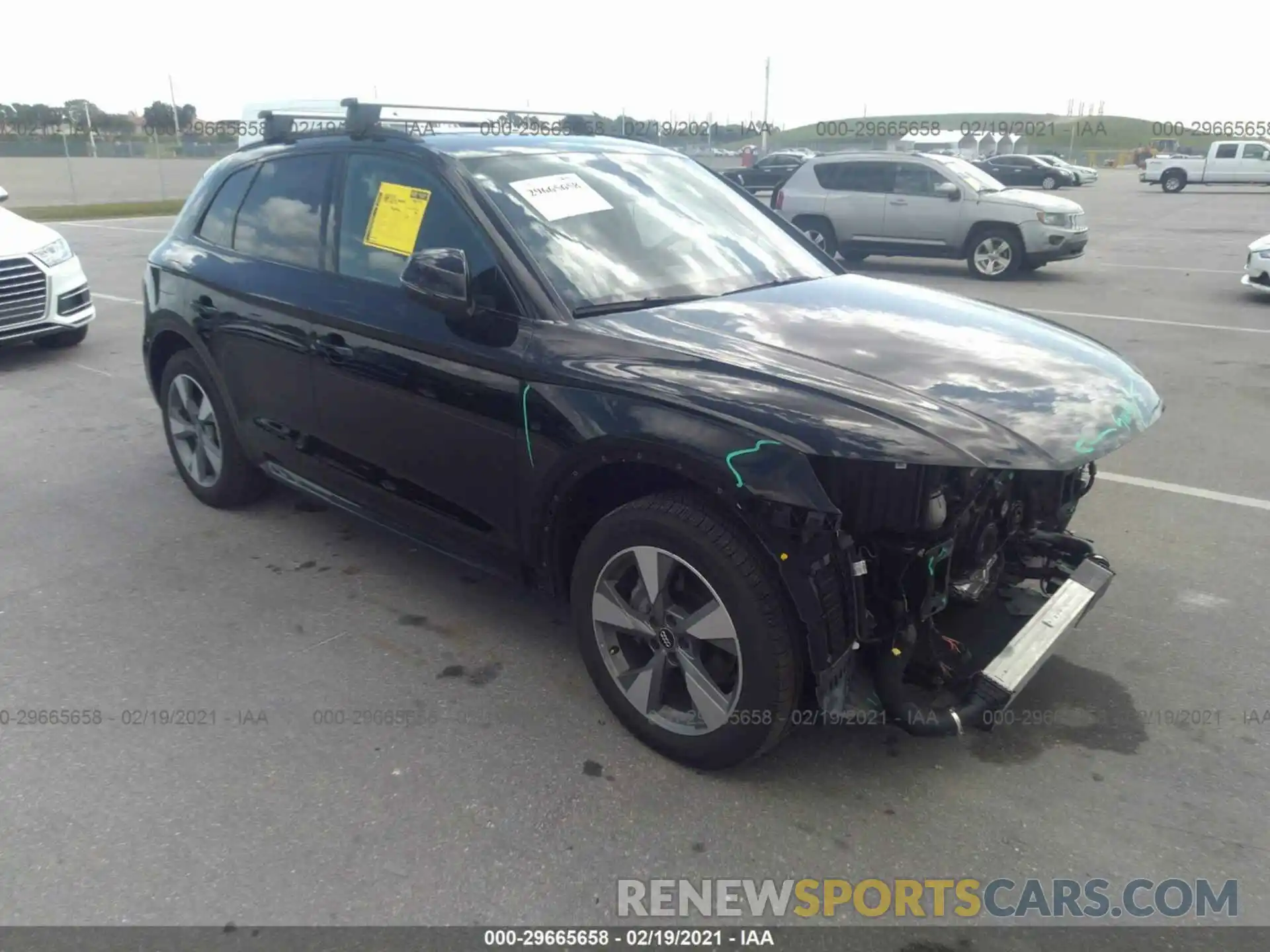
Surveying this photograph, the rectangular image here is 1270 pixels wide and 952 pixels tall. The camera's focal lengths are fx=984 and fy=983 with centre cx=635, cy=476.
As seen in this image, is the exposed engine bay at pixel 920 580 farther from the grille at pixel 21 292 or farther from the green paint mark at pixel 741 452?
the grille at pixel 21 292

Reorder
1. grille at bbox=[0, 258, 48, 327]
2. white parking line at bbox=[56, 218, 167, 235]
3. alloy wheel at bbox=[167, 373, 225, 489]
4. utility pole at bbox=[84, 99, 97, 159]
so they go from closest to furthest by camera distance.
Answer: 1. alloy wheel at bbox=[167, 373, 225, 489]
2. grille at bbox=[0, 258, 48, 327]
3. white parking line at bbox=[56, 218, 167, 235]
4. utility pole at bbox=[84, 99, 97, 159]

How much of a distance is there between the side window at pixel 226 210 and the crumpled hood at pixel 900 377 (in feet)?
7.74

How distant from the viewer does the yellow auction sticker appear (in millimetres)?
3607

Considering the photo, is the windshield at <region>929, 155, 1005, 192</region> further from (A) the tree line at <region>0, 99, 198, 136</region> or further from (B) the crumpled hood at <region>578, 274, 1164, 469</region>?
(A) the tree line at <region>0, 99, 198, 136</region>

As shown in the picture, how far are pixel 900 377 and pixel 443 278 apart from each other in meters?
1.47

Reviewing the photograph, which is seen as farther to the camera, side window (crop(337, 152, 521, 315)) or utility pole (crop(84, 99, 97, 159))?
utility pole (crop(84, 99, 97, 159))

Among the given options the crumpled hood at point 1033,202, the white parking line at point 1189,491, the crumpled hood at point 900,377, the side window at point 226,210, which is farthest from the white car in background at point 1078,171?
the crumpled hood at point 900,377

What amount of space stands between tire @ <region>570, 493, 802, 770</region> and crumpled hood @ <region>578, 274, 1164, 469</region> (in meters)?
0.37

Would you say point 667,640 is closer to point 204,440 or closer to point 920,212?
point 204,440

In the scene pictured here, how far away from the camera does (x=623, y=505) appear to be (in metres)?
2.97

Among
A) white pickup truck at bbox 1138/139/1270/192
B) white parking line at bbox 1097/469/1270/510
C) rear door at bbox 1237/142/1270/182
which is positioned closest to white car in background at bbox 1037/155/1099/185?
white pickup truck at bbox 1138/139/1270/192

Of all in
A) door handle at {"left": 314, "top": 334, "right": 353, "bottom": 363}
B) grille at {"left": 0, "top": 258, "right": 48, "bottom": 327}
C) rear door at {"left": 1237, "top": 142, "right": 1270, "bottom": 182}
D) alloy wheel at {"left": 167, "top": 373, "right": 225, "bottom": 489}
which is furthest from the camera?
A: rear door at {"left": 1237, "top": 142, "right": 1270, "bottom": 182}

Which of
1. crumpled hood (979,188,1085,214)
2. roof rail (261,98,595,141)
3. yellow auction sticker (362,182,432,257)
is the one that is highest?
roof rail (261,98,595,141)

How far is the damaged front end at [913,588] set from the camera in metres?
2.62
